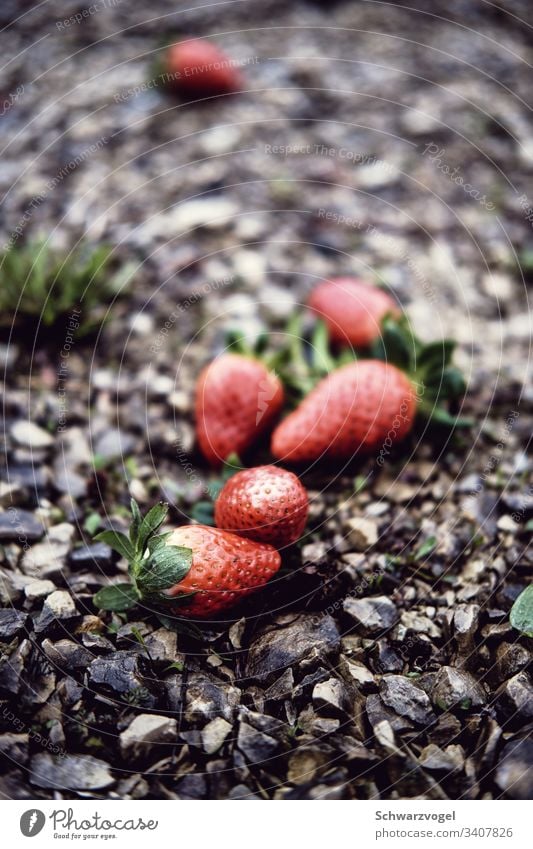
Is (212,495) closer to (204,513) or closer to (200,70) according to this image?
(204,513)

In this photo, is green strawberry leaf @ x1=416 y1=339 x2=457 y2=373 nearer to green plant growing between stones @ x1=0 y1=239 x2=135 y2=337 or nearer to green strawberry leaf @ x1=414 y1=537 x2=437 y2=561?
green strawberry leaf @ x1=414 y1=537 x2=437 y2=561

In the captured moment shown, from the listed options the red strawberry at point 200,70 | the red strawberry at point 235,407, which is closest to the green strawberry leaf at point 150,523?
the red strawberry at point 235,407

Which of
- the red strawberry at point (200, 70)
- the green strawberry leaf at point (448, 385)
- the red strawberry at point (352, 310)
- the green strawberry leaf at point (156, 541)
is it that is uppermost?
the red strawberry at point (200, 70)

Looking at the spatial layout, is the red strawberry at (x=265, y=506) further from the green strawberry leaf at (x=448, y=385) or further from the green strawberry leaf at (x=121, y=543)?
the green strawberry leaf at (x=448, y=385)

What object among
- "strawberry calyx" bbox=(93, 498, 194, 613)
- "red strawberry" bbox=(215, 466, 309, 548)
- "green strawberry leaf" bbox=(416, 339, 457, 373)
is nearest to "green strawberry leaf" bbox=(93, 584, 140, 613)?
"strawberry calyx" bbox=(93, 498, 194, 613)

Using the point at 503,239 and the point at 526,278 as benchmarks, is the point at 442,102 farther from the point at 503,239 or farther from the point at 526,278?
the point at 526,278
